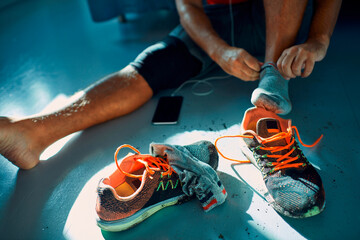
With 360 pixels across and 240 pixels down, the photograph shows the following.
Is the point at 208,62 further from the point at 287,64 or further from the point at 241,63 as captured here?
the point at 287,64

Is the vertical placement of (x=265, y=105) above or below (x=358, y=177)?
above

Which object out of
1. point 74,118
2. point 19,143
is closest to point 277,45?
point 74,118

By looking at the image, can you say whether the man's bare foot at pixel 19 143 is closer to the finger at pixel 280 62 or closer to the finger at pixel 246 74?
the finger at pixel 246 74

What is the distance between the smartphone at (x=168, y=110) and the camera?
1.08 metres

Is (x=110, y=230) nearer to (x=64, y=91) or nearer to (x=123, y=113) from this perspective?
(x=123, y=113)

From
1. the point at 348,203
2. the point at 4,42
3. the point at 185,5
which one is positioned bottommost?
the point at 348,203

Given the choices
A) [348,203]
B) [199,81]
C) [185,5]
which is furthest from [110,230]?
[185,5]

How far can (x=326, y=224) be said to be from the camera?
0.67 meters

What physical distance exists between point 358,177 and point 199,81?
754mm

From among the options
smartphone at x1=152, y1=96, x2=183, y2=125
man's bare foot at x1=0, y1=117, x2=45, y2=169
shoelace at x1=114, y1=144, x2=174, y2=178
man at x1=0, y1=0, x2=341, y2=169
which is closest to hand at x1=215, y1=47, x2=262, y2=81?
man at x1=0, y1=0, x2=341, y2=169

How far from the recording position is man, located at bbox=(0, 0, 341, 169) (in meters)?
0.89

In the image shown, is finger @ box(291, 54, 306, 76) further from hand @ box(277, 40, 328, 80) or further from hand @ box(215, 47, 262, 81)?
hand @ box(215, 47, 262, 81)

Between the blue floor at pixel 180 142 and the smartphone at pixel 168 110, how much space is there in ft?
0.10

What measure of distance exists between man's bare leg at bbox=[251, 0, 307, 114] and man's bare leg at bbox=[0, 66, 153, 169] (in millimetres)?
516
